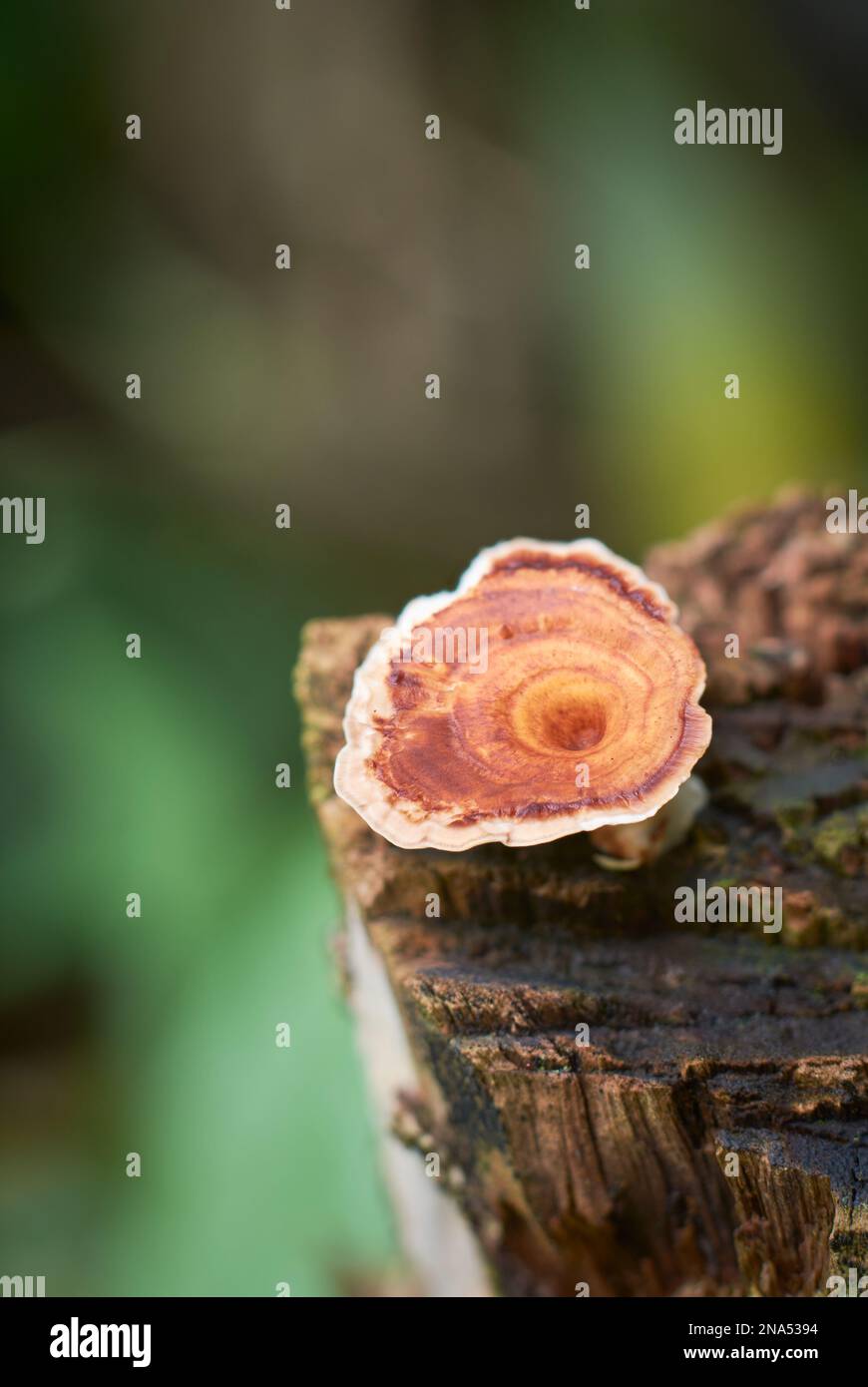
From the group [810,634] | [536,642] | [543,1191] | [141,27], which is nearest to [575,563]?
[536,642]

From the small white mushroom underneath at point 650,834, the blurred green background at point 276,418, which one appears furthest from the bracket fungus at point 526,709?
the blurred green background at point 276,418

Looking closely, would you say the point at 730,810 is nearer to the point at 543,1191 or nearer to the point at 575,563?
the point at 575,563

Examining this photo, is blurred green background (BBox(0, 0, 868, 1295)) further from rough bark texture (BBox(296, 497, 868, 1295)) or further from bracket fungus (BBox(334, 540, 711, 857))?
bracket fungus (BBox(334, 540, 711, 857))

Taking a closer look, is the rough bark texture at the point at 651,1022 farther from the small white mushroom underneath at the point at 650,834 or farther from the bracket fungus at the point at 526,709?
the bracket fungus at the point at 526,709

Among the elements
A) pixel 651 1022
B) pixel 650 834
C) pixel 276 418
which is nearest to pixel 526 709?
pixel 650 834

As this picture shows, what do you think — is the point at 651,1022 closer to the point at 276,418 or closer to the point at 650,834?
the point at 650,834

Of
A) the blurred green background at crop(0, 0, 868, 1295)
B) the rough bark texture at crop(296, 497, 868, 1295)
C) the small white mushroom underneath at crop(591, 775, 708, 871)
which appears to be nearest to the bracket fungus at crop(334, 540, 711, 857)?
the small white mushroom underneath at crop(591, 775, 708, 871)
